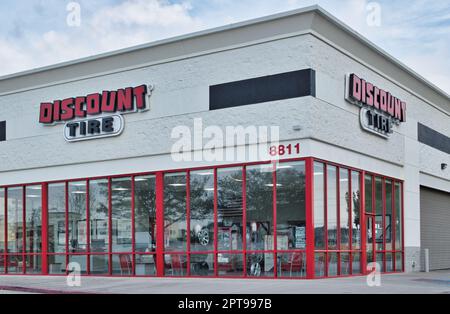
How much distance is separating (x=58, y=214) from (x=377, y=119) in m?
13.1

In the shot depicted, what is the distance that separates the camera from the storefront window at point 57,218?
30.1 m

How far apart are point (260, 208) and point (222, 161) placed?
7.13ft

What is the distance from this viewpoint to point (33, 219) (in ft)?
103

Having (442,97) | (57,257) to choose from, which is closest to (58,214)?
(57,257)

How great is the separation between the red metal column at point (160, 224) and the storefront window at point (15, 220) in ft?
25.1

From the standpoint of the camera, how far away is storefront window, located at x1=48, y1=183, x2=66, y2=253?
30.1 metres

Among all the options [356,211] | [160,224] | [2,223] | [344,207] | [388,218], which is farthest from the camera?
[2,223]

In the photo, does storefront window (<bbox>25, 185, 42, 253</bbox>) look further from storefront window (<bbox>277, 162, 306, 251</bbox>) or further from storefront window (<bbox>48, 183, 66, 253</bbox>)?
storefront window (<bbox>277, 162, 306, 251</bbox>)

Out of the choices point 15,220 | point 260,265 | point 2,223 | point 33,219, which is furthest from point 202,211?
point 2,223

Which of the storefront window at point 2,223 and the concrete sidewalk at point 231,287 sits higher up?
the storefront window at point 2,223

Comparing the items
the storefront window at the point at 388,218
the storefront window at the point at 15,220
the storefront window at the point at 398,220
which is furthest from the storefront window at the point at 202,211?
the storefront window at the point at 15,220

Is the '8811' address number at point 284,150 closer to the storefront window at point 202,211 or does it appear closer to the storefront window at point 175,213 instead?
the storefront window at point 202,211

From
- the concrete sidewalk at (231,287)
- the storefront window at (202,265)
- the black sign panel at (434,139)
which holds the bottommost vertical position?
the concrete sidewalk at (231,287)

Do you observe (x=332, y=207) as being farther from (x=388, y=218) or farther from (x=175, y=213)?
(x=175, y=213)
